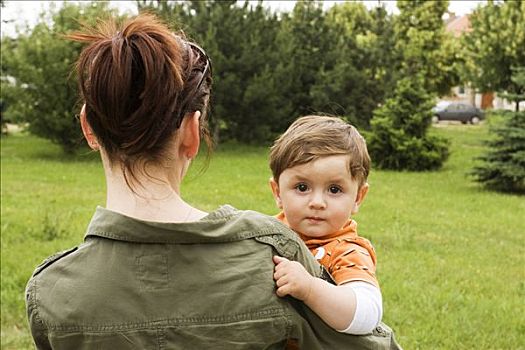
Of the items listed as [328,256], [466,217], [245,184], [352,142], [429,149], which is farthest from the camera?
[429,149]

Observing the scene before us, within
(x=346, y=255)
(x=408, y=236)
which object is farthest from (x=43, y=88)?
(x=346, y=255)

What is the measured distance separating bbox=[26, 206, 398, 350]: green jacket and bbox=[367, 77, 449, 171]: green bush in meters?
18.2

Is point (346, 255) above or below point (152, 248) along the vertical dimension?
below

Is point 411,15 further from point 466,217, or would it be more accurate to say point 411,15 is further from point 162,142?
point 162,142

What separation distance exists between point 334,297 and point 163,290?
1.33ft

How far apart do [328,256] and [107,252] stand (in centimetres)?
70

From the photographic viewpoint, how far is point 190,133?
1750 millimetres

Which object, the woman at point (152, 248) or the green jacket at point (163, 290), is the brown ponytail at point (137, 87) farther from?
the green jacket at point (163, 290)

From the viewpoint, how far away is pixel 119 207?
1.76 m

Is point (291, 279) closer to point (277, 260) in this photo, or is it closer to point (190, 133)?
point (277, 260)

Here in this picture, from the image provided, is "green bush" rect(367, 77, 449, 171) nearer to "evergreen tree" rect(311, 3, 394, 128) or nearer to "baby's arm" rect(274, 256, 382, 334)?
"evergreen tree" rect(311, 3, 394, 128)

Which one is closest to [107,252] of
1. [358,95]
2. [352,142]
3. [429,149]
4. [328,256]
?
[328,256]

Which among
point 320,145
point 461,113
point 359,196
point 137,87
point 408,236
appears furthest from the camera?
point 461,113

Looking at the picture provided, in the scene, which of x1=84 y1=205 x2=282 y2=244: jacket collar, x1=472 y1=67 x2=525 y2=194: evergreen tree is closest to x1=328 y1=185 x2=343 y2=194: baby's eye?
x1=84 y1=205 x2=282 y2=244: jacket collar
